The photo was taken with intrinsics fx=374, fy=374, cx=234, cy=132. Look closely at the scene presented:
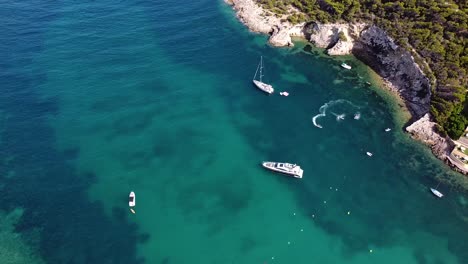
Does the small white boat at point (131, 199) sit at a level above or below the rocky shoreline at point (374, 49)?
below

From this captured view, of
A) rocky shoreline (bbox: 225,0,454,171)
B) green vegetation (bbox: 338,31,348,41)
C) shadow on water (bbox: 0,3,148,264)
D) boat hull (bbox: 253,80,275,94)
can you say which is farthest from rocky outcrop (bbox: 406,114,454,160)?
shadow on water (bbox: 0,3,148,264)

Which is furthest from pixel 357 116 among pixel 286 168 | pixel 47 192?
pixel 47 192

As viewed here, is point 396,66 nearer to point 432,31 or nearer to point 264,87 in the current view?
point 432,31

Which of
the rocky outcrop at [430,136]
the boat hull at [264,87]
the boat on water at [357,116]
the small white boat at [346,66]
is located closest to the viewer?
the rocky outcrop at [430,136]

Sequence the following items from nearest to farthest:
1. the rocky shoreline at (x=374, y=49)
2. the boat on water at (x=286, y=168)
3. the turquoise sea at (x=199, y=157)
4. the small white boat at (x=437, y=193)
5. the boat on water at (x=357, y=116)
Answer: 1. the turquoise sea at (x=199, y=157)
2. the small white boat at (x=437, y=193)
3. the boat on water at (x=286, y=168)
4. the rocky shoreline at (x=374, y=49)
5. the boat on water at (x=357, y=116)

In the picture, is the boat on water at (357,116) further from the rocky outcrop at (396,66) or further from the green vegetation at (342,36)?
the green vegetation at (342,36)

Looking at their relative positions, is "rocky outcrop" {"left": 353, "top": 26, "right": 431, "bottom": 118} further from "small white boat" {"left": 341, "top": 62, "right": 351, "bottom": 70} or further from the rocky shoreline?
"small white boat" {"left": 341, "top": 62, "right": 351, "bottom": 70}

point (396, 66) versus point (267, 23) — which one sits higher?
point (267, 23)

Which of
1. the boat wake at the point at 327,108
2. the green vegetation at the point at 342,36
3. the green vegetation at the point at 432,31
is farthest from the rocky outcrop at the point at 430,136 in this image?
the green vegetation at the point at 342,36
